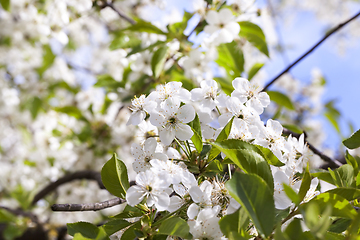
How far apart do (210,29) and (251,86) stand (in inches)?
26.4

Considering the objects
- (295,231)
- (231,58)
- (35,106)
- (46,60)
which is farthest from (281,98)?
(46,60)

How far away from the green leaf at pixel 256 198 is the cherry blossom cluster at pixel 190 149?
70mm

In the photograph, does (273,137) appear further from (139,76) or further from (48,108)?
(48,108)

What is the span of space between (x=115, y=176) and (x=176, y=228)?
0.69 feet

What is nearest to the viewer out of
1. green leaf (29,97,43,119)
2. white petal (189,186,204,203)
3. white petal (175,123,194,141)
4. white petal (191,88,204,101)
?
white petal (189,186,204,203)

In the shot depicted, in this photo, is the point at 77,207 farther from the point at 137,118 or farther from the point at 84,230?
the point at 137,118

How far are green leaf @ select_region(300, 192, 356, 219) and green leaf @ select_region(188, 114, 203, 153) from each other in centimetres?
26

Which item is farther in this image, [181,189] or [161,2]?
[161,2]

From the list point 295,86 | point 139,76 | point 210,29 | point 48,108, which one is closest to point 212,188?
point 210,29

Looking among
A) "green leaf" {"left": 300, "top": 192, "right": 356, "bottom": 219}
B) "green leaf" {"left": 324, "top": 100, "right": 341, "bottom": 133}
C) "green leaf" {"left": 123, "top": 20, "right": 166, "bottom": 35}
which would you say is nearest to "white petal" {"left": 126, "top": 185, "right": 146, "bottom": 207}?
"green leaf" {"left": 300, "top": 192, "right": 356, "bottom": 219}

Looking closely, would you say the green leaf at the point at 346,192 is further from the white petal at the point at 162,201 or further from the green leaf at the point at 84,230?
the green leaf at the point at 84,230

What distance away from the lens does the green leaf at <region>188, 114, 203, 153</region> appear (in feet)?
2.28

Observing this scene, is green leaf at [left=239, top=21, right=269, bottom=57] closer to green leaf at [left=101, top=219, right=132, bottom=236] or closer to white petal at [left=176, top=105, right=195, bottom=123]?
white petal at [left=176, top=105, right=195, bottom=123]

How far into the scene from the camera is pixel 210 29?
138cm
